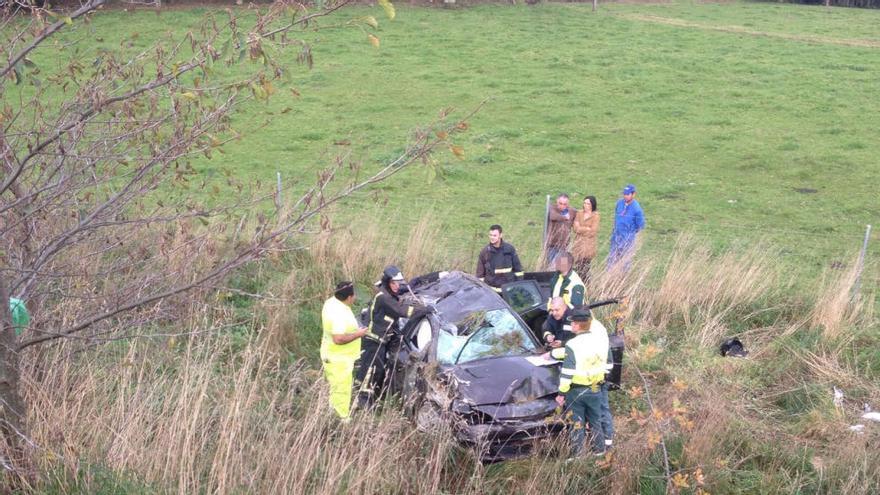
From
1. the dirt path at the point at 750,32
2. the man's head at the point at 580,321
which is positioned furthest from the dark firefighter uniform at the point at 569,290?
the dirt path at the point at 750,32

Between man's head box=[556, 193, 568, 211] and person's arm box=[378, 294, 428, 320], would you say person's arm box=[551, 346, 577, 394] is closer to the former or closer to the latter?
person's arm box=[378, 294, 428, 320]

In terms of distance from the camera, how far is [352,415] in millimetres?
5754

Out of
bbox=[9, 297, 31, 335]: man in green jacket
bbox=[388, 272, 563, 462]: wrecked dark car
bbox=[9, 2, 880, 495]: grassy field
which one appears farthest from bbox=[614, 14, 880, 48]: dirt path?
bbox=[9, 297, 31, 335]: man in green jacket

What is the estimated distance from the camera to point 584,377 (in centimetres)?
687

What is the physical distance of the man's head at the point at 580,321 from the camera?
6887 mm

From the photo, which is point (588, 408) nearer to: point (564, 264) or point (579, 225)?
point (564, 264)

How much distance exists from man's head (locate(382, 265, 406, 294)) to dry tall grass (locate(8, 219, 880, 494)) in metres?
1.36

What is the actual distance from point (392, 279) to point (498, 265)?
84.4 inches

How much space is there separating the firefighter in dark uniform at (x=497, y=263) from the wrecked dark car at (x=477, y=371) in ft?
3.25

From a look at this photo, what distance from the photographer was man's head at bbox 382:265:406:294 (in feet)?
27.3

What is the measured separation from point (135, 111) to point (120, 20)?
26049mm

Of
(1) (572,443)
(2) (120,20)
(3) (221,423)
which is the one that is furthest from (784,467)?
(2) (120,20)

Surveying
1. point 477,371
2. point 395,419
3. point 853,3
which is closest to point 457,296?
point 477,371

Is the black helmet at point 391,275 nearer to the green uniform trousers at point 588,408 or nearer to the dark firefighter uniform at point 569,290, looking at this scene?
the dark firefighter uniform at point 569,290
